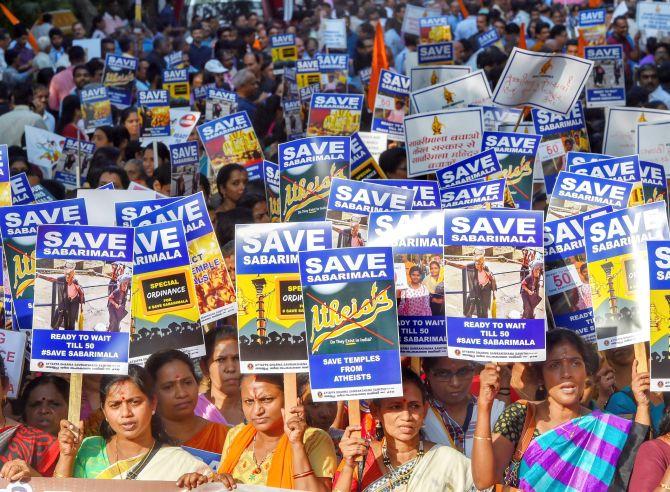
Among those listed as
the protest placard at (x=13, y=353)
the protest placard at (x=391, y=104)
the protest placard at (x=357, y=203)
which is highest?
the protest placard at (x=391, y=104)

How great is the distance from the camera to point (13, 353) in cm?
636

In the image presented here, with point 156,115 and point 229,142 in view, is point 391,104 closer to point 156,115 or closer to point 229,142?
point 229,142

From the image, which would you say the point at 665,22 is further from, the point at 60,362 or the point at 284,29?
the point at 60,362

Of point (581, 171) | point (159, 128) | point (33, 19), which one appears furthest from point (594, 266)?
point (33, 19)

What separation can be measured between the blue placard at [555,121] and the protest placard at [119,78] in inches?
219

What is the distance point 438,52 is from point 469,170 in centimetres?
633

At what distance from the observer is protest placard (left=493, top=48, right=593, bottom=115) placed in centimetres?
1042

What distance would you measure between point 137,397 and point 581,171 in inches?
134

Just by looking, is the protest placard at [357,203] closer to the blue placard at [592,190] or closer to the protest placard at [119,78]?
the blue placard at [592,190]

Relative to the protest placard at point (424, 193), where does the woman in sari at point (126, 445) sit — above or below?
below

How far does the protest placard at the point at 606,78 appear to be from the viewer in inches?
513

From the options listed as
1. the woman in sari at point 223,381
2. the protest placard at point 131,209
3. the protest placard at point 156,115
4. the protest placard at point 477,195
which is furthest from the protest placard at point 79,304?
the protest placard at point 156,115

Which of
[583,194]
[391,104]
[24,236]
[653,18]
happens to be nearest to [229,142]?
[391,104]

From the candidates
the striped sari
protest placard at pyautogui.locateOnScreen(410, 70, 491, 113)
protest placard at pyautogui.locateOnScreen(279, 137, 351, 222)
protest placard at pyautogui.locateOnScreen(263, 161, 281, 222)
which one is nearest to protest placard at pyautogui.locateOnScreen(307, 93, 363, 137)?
protest placard at pyautogui.locateOnScreen(410, 70, 491, 113)
